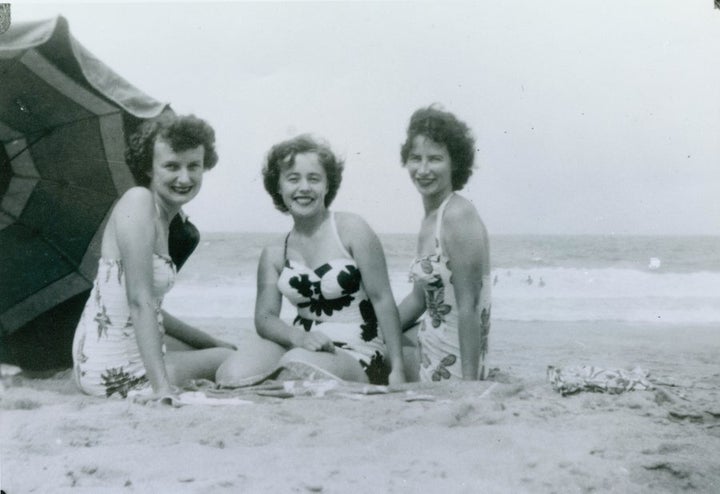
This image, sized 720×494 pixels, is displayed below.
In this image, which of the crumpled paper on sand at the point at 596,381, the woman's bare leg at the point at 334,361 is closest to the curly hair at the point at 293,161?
the woman's bare leg at the point at 334,361

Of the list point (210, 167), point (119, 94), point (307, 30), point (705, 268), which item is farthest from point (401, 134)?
point (705, 268)

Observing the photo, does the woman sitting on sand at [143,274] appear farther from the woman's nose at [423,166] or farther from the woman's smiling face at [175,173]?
the woman's nose at [423,166]

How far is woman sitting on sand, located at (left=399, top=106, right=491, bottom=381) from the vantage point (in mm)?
2844

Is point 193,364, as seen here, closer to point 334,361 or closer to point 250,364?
point 250,364

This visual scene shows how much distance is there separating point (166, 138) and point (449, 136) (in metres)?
1.19

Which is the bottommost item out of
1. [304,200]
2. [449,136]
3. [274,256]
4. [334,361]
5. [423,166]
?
[334,361]

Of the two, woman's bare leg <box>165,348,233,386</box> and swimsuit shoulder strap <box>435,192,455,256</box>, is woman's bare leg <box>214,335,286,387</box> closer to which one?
woman's bare leg <box>165,348,233,386</box>

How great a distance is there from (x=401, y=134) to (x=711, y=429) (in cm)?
169

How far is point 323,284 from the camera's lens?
2.89m

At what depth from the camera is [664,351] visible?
4.13 meters

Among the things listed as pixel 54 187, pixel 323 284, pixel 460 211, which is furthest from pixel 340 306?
pixel 54 187

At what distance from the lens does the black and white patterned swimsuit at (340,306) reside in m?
2.89

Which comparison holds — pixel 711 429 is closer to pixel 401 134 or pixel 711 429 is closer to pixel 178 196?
pixel 401 134

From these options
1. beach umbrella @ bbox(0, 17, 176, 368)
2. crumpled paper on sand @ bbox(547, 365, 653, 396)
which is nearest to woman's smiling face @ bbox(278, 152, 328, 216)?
beach umbrella @ bbox(0, 17, 176, 368)
